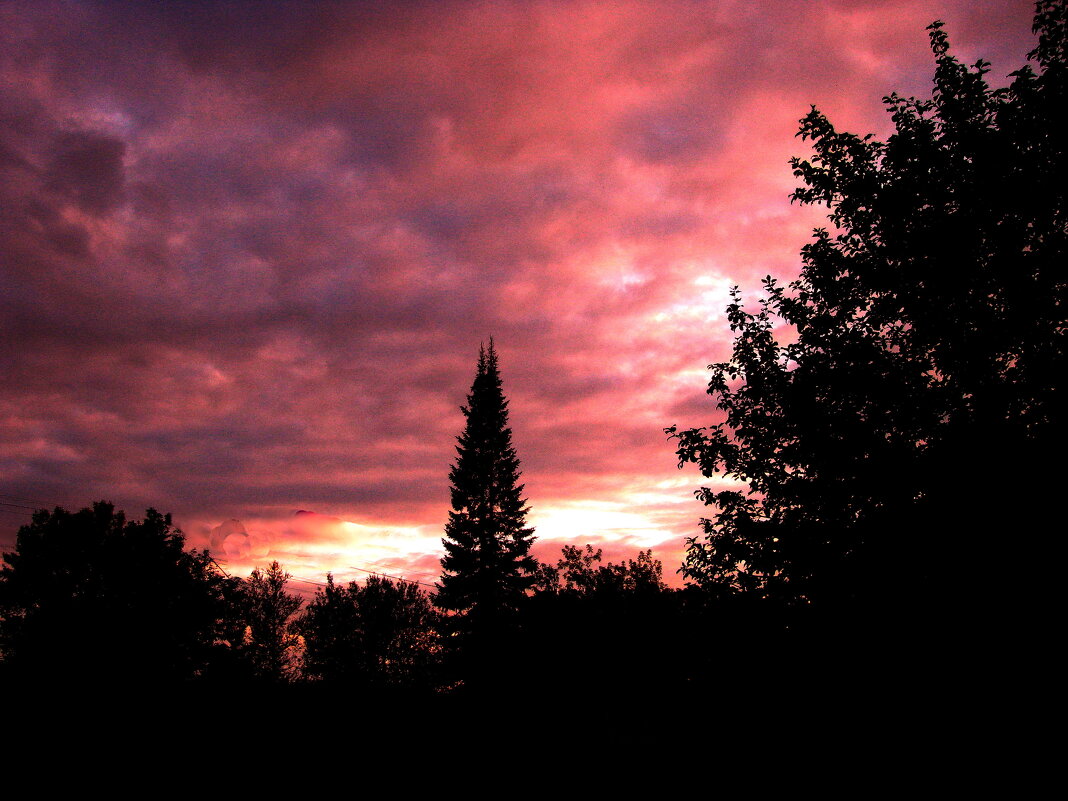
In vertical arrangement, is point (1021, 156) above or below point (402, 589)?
above

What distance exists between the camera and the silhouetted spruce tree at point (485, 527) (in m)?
42.5

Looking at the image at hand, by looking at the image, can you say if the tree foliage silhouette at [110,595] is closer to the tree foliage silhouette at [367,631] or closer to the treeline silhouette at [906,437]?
the tree foliage silhouette at [367,631]

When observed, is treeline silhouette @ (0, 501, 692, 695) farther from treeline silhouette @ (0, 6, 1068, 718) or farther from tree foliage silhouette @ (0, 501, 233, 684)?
treeline silhouette @ (0, 6, 1068, 718)

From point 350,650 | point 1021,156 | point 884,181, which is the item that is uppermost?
point 884,181

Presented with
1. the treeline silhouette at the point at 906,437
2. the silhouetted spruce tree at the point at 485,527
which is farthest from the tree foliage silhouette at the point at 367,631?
the treeline silhouette at the point at 906,437

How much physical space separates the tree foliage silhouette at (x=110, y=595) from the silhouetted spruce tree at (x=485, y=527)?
17507 mm

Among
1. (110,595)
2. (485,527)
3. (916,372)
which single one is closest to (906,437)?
(916,372)

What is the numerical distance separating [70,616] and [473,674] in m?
27.6

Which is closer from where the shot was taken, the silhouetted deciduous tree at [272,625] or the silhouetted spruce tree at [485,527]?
the silhouetted spruce tree at [485,527]

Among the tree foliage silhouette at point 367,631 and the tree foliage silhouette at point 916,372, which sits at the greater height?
the tree foliage silhouette at point 916,372

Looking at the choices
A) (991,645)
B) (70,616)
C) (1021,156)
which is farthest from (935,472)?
(70,616)

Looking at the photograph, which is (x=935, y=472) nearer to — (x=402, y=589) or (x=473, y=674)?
(x=473, y=674)

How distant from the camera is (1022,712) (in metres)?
5.24

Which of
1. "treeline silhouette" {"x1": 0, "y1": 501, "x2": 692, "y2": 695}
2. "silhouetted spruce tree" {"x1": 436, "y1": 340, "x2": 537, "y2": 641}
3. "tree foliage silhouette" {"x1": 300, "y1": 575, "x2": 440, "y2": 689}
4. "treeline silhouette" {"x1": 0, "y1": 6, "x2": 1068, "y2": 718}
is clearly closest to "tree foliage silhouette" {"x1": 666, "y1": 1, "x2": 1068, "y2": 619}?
"treeline silhouette" {"x1": 0, "y1": 6, "x2": 1068, "y2": 718}
